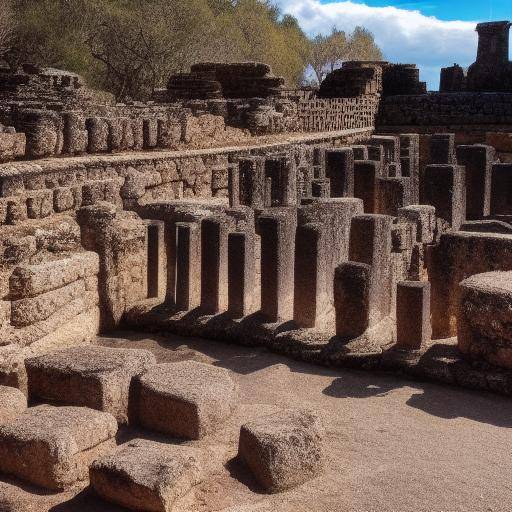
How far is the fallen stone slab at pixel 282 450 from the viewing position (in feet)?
10.5

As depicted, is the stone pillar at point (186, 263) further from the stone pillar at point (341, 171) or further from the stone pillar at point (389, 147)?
the stone pillar at point (389, 147)

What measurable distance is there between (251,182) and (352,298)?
2.45 m

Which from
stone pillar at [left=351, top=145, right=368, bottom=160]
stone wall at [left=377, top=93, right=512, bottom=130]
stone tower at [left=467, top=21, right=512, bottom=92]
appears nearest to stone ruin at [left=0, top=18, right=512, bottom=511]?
stone pillar at [left=351, top=145, right=368, bottom=160]

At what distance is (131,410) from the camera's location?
12.5ft

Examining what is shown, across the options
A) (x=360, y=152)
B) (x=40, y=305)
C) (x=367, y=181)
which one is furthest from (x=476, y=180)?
(x=40, y=305)

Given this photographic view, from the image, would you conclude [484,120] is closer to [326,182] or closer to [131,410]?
[326,182]

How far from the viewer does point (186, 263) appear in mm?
5273

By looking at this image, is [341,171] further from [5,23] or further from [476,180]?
[5,23]

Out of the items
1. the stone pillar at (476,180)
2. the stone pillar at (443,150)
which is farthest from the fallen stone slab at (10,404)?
the stone pillar at (443,150)

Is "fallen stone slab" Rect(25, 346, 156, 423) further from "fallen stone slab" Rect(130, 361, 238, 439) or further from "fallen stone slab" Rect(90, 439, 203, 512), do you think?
"fallen stone slab" Rect(90, 439, 203, 512)

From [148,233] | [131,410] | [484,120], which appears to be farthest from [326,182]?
[484,120]

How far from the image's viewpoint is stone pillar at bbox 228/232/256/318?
5.05 meters

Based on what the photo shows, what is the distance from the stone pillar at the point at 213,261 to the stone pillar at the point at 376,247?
875mm

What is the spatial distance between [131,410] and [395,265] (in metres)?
2.61
